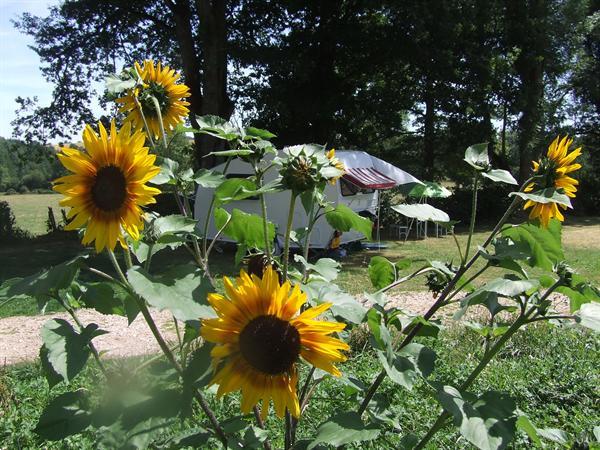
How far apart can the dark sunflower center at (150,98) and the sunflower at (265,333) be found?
0.75 metres

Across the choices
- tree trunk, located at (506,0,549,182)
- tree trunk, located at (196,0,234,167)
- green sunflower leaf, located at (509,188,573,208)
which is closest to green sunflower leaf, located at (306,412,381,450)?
green sunflower leaf, located at (509,188,573,208)

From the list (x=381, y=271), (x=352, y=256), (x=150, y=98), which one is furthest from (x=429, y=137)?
(x=150, y=98)

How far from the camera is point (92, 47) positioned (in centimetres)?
1430

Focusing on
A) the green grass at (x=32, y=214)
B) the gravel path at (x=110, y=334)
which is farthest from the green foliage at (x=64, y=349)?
the green grass at (x=32, y=214)

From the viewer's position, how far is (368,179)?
1183cm

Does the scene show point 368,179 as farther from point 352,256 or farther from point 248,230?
point 248,230

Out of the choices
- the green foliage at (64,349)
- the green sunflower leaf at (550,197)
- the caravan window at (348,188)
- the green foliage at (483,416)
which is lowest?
the caravan window at (348,188)

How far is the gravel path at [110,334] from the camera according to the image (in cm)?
497

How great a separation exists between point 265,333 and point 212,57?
1277cm

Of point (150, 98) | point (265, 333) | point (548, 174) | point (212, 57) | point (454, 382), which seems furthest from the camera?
point (212, 57)

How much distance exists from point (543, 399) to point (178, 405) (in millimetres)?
2895

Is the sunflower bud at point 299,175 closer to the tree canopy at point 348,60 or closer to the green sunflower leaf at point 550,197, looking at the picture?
the green sunflower leaf at point 550,197

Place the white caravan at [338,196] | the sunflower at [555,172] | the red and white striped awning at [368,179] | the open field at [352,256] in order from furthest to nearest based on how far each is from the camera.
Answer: the red and white striped awning at [368,179] → the white caravan at [338,196] → the open field at [352,256] → the sunflower at [555,172]

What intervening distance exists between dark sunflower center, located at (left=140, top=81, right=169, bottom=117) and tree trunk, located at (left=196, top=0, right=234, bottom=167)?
11.2 meters
